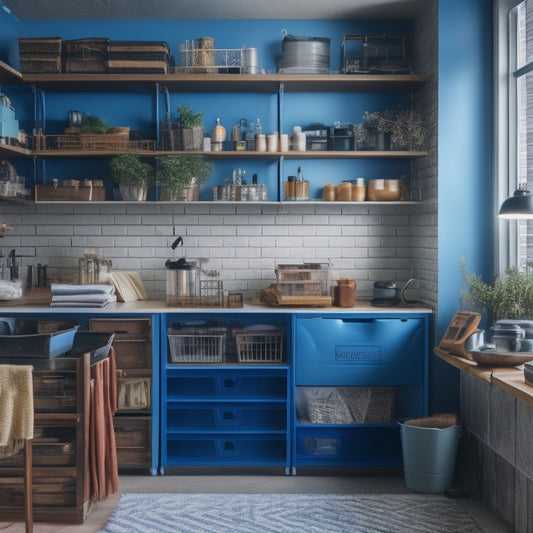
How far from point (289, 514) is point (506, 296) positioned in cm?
188

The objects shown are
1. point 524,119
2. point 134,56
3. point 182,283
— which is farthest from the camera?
point 134,56

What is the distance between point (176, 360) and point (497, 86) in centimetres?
289

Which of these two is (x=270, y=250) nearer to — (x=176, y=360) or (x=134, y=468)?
(x=176, y=360)

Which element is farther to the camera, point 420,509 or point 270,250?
point 270,250

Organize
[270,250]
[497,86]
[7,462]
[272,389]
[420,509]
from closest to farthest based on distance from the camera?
[7,462] < [420,509] < [497,86] < [272,389] < [270,250]

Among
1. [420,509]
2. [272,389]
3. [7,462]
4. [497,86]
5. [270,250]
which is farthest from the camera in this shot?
[270,250]

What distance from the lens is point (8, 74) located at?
4953mm

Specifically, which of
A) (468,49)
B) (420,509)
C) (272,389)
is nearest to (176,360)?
(272,389)

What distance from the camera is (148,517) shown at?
4020 millimetres

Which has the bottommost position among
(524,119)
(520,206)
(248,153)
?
(520,206)

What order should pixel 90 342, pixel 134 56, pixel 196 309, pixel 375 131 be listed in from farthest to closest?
pixel 375 131
pixel 134 56
pixel 196 309
pixel 90 342

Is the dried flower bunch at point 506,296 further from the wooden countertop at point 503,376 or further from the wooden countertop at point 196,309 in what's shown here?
the wooden countertop at point 503,376

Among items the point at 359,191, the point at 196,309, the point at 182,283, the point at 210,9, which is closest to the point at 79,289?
the point at 182,283

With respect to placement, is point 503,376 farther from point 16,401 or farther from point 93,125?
point 93,125
